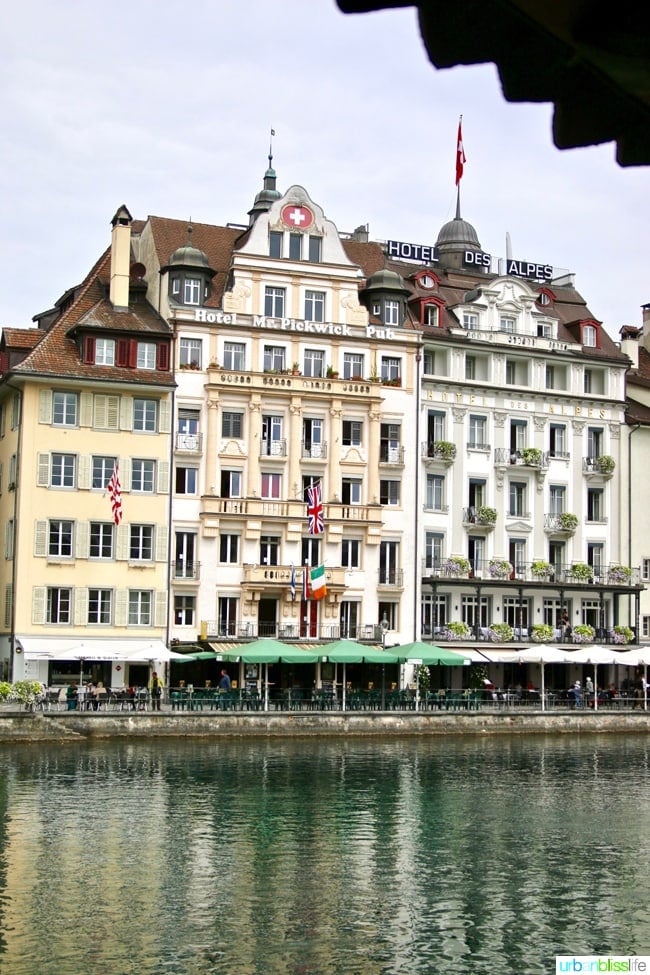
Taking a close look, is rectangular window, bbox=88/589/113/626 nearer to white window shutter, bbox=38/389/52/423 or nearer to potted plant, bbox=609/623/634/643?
white window shutter, bbox=38/389/52/423

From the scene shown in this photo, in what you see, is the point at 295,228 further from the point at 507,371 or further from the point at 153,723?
the point at 153,723

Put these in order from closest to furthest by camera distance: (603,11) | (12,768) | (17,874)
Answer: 1. (603,11)
2. (17,874)
3. (12,768)

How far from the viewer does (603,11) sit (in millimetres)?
5594

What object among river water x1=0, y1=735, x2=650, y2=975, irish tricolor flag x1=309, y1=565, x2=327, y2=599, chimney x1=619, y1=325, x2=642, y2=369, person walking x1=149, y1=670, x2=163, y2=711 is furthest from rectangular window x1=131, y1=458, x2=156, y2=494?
chimney x1=619, y1=325, x2=642, y2=369

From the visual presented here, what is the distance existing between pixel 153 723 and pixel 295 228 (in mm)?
28152

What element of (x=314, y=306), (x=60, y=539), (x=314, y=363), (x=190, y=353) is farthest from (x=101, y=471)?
(x=314, y=306)

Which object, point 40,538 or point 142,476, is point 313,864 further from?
point 142,476

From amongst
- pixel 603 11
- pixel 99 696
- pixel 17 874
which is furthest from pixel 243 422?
pixel 603 11

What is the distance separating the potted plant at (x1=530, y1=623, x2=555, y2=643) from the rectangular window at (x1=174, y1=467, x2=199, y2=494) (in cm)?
2027

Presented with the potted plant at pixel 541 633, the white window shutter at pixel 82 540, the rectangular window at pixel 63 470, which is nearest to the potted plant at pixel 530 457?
the potted plant at pixel 541 633

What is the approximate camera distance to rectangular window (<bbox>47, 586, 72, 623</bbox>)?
216 feet

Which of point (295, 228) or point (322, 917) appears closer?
point (322, 917)

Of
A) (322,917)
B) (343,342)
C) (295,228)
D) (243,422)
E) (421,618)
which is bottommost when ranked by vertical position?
(322,917)

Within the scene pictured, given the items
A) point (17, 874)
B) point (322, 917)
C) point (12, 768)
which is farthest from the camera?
point (12, 768)
